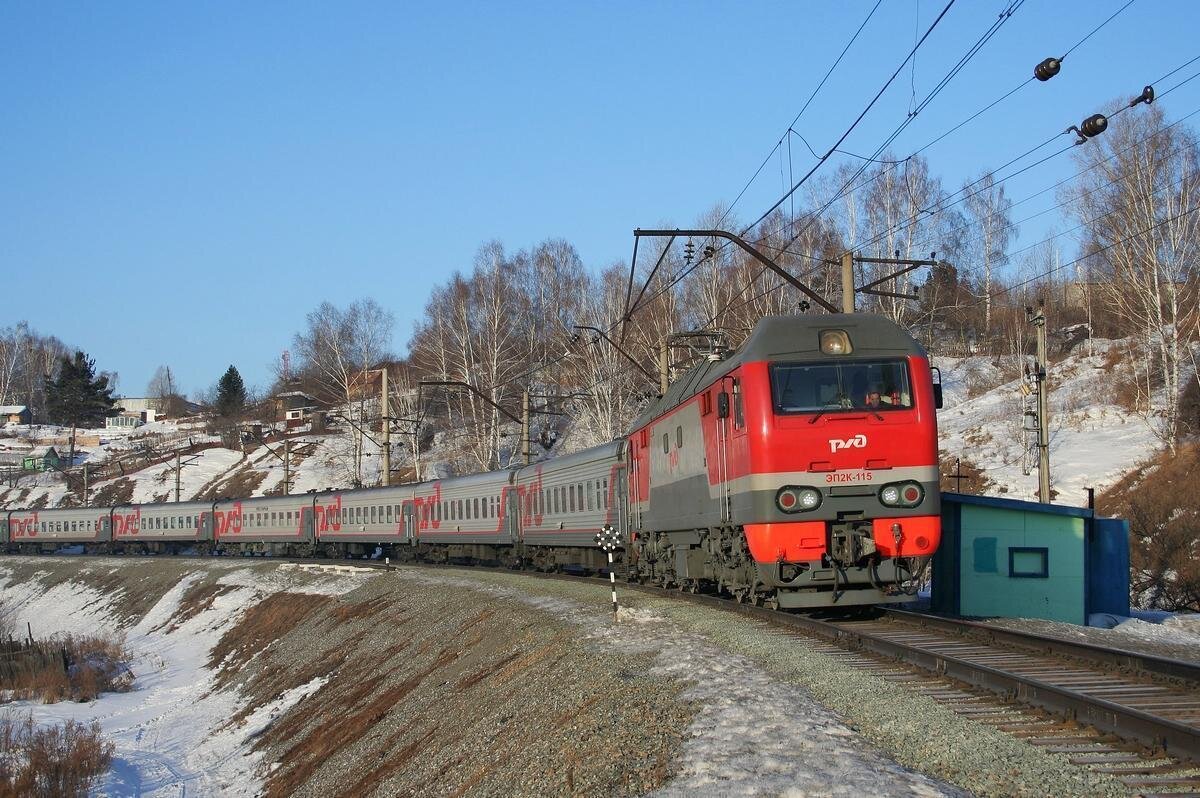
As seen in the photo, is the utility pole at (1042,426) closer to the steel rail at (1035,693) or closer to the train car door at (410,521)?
the steel rail at (1035,693)

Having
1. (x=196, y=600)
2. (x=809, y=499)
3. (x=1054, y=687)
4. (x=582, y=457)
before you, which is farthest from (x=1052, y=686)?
(x=196, y=600)

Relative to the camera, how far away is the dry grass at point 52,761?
18781mm

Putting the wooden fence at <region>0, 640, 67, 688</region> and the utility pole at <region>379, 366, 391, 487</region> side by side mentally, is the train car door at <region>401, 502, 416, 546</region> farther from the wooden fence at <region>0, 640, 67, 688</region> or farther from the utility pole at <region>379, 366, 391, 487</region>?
the wooden fence at <region>0, 640, 67, 688</region>

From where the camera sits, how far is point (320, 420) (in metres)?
102

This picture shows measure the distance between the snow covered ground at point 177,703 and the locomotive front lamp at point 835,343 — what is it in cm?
1018

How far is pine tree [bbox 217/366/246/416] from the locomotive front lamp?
116 metres

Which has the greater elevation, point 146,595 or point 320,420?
point 320,420

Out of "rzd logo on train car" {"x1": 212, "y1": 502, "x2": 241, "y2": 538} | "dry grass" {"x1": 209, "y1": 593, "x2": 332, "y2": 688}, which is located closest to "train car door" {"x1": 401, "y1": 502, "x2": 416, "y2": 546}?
"dry grass" {"x1": 209, "y1": 593, "x2": 332, "y2": 688}

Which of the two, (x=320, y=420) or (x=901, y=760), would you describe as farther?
(x=320, y=420)

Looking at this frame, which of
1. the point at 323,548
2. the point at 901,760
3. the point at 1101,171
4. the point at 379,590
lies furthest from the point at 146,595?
the point at 901,760

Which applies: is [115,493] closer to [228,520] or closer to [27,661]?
[228,520]

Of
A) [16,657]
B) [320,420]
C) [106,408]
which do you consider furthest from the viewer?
[106,408]

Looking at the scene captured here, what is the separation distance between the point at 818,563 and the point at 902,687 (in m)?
3.61

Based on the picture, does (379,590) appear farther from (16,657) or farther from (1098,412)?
(1098,412)
